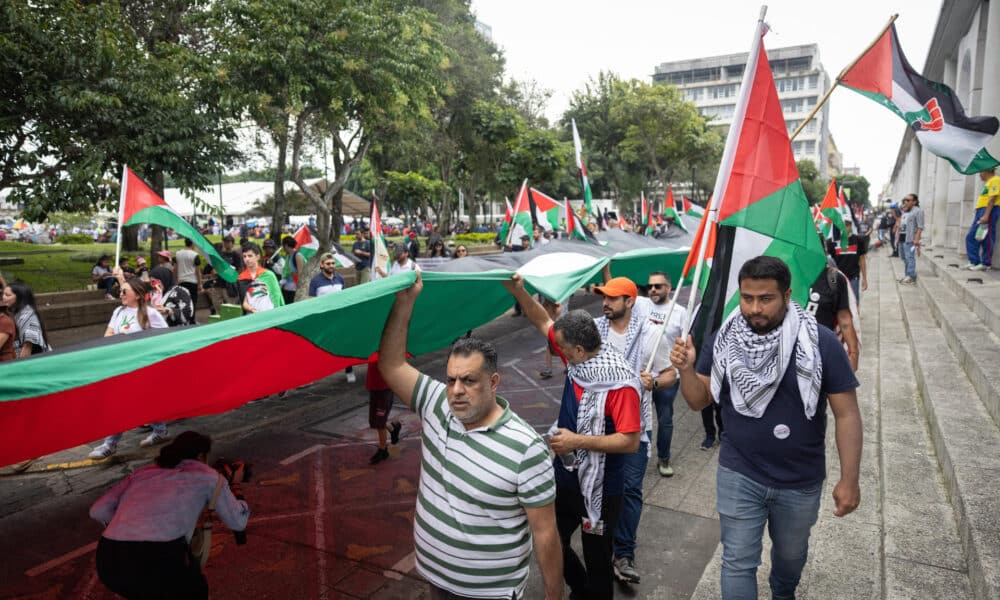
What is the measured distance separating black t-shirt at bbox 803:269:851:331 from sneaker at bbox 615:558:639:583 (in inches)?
105

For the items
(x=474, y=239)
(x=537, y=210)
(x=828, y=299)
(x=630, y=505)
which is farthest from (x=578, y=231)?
(x=474, y=239)

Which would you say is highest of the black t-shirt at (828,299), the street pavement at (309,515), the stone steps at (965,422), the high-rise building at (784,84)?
the high-rise building at (784,84)

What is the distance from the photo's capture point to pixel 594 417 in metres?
3.27

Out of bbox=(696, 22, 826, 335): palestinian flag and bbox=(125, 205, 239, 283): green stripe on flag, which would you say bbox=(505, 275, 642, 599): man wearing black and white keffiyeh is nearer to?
bbox=(696, 22, 826, 335): palestinian flag

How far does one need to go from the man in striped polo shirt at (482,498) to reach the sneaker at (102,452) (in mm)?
5331

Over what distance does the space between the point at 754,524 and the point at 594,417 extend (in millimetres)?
866

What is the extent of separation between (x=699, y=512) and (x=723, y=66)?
4226 inches

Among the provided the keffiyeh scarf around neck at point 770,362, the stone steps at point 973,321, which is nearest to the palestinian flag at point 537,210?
the stone steps at point 973,321

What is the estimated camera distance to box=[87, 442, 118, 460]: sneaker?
645 cm

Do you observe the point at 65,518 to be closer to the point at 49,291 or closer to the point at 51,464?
the point at 51,464

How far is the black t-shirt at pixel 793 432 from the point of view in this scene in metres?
2.74

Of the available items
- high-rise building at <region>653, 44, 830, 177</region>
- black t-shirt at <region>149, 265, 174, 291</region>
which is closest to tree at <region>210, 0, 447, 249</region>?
black t-shirt at <region>149, 265, 174, 291</region>

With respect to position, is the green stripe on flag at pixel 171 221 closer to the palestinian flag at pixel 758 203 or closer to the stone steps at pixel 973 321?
the palestinian flag at pixel 758 203

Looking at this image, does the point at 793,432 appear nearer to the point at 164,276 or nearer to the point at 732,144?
the point at 732,144
